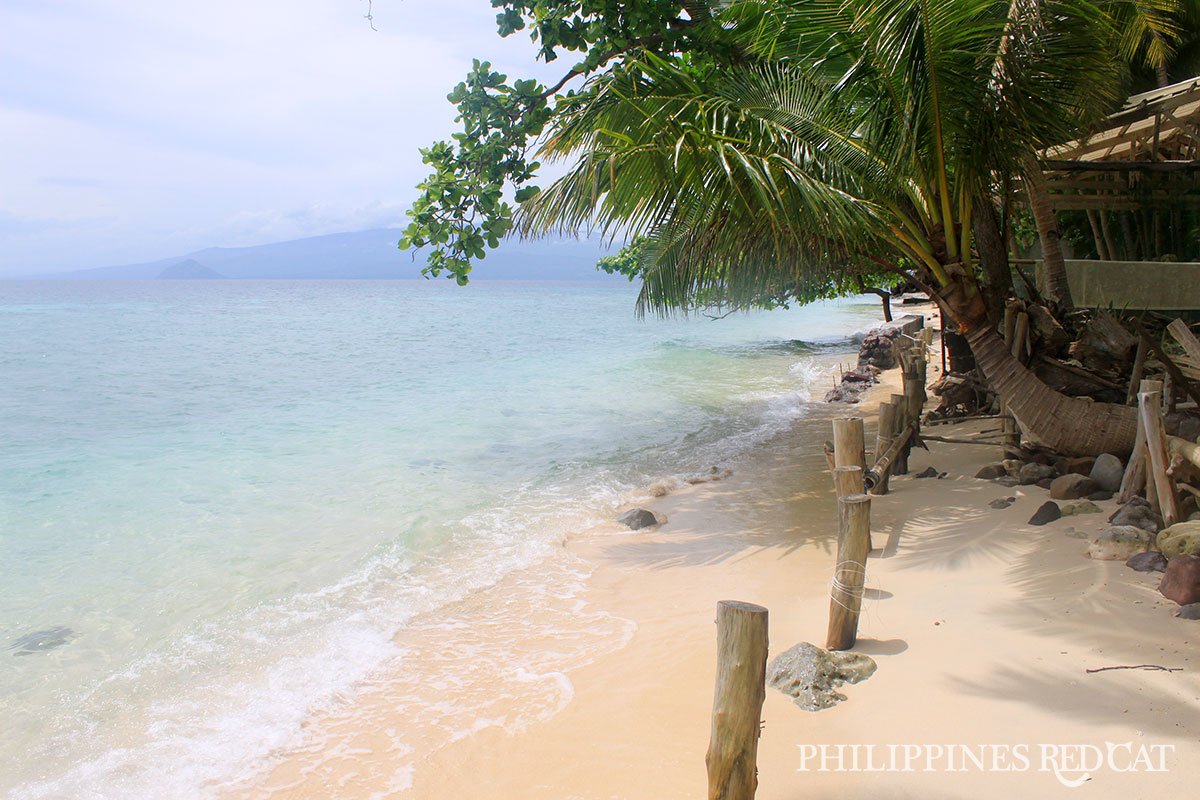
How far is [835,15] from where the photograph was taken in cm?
668

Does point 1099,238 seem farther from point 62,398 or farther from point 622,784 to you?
point 62,398

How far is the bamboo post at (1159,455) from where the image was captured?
5.12 meters

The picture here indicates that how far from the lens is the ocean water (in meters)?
5.06

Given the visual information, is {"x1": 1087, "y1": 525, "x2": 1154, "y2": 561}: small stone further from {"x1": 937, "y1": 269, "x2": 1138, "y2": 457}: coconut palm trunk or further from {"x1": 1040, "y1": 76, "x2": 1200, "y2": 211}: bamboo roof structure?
{"x1": 1040, "y1": 76, "x2": 1200, "y2": 211}: bamboo roof structure

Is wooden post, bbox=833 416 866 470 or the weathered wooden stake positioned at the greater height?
the weathered wooden stake

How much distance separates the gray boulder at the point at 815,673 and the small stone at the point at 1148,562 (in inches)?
70.8

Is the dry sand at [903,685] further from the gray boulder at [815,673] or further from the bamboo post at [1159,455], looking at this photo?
the bamboo post at [1159,455]

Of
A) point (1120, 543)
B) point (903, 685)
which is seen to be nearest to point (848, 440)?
point (1120, 543)

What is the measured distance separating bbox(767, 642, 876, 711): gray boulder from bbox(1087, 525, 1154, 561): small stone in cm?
184

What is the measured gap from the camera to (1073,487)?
6555mm

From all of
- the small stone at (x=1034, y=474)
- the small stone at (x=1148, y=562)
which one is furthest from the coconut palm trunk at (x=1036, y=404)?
the small stone at (x=1148, y=562)

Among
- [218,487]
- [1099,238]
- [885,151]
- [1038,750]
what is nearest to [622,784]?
[1038,750]

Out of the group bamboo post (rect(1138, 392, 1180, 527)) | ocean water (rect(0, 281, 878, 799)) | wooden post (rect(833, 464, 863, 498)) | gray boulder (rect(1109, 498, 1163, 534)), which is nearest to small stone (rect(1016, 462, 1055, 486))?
gray boulder (rect(1109, 498, 1163, 534))

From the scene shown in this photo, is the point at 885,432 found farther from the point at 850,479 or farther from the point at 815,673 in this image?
the point at 815,673
